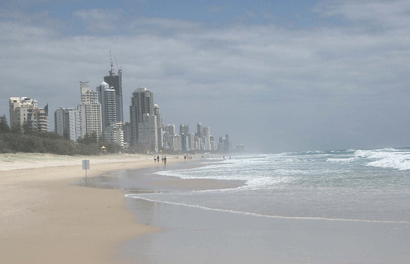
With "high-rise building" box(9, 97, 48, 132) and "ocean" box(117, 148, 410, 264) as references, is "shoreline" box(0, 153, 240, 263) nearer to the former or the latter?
"ocean" box(117, 148, 410, 264)

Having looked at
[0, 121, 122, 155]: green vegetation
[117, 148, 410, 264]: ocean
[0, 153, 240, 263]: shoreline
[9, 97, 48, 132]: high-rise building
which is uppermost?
[9, 97, 48, 132]: high-rise building

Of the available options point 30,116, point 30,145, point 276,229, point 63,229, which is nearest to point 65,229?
point 63,229

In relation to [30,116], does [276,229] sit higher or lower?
lower

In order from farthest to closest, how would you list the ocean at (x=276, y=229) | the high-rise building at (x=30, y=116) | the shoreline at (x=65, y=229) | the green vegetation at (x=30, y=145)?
1. the high-rise building at (x=30, y=116)
2. the green vegetation at (x=30, y=145)
3. the shoreline at (x=65, y=229)
4. the ocean at (x=276, y=229)

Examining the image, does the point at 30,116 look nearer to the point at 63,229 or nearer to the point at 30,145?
the point at 30,145

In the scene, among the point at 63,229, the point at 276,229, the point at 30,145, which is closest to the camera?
the point at 276,229

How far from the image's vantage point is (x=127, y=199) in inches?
549

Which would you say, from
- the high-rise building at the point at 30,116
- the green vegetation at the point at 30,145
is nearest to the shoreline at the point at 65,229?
the green vegetation at the point at 30,145

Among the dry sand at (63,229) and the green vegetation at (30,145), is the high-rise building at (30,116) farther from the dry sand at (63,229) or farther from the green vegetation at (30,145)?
the dry sand at (63,229)

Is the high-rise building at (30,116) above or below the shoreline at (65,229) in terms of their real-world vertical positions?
above

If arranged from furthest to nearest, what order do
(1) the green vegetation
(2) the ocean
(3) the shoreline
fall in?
(1) the green vegetation
(3) the shoreline
(2) the ocean

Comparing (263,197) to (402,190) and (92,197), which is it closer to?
(402,190)

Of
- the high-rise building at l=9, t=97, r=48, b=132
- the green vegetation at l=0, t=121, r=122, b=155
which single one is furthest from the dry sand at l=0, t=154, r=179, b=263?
the high-rise building at l=9, t=97, r=48, b=132

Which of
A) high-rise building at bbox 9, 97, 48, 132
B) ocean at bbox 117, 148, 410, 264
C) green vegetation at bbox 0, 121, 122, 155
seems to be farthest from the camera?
high-rise building at bbox 9, 97, 48, 132
